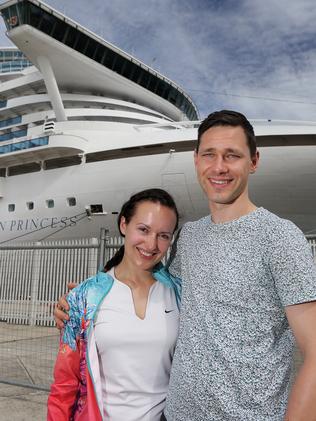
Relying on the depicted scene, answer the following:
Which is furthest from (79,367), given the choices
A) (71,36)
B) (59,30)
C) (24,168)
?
(71,36)

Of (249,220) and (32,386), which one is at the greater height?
(249,220)

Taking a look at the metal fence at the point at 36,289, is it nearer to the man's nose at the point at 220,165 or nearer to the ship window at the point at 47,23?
the man's nose at the point at 220,165

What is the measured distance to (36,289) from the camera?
955cm

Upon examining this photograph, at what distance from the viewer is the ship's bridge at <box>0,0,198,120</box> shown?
17406mm

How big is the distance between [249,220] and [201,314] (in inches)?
14.6

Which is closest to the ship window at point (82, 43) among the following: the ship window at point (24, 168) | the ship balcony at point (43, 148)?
the ship balcony at point (43, 148)

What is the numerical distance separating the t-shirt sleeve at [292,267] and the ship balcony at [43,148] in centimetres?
1519

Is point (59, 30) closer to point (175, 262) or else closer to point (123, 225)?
point (123, 225)

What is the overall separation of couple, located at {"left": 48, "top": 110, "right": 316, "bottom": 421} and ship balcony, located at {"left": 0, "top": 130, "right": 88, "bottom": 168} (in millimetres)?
14631

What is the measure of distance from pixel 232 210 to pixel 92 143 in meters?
15.0

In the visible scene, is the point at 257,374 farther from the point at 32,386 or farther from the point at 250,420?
the point at 32,386

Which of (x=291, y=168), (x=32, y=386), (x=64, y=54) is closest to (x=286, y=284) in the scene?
(x=32, y=386)

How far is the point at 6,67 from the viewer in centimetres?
2661

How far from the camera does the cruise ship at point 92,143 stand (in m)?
13.2
